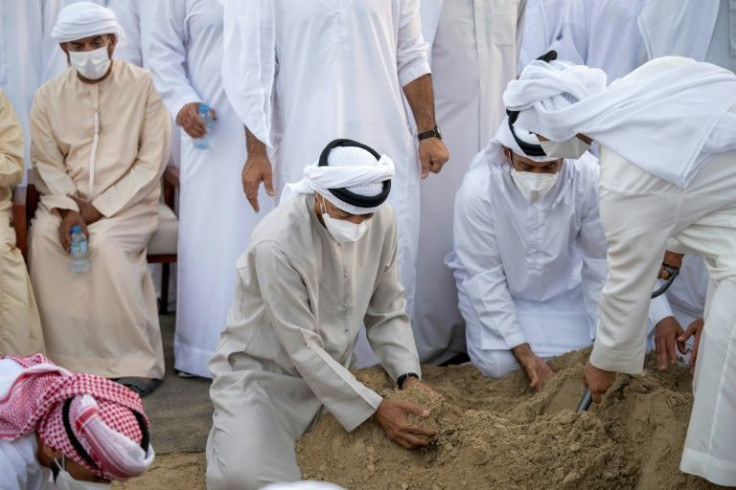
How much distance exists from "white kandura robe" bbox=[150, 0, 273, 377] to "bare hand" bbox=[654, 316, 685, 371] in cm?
193

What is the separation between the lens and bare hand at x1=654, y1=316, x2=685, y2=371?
4406 mm

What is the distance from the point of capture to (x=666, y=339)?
4.46 m

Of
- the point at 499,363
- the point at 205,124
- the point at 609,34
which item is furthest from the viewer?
the point at 609,34

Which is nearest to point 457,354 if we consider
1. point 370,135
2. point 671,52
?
point 370,135

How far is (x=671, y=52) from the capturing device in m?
5.38

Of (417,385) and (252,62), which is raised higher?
(252,62)

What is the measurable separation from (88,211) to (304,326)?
174 cm

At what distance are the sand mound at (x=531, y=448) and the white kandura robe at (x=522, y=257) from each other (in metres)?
0.84

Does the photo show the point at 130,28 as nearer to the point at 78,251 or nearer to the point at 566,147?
the point at 78,251

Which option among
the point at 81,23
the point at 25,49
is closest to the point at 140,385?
the point at 81,23

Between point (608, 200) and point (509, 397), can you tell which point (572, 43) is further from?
point (608, 200)

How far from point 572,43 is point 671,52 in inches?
30.4

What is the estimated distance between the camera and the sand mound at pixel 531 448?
3.65 metres

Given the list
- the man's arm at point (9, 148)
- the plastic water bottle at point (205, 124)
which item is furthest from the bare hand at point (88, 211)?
the plastic water bottle at point (205, 124)
